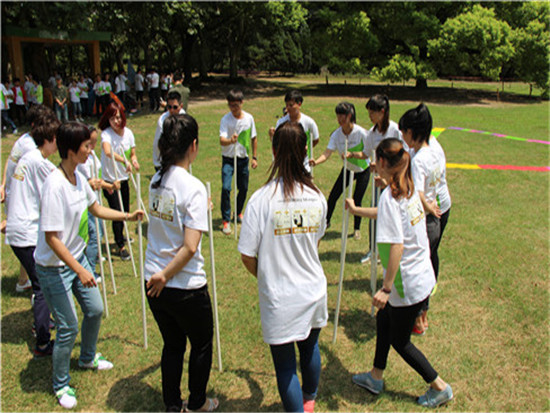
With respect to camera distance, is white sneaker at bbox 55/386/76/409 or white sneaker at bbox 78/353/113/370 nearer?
white sneaker at bbox 55/386/76/409

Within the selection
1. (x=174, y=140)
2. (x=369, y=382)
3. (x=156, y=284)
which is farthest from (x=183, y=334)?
(x=369, y=382)

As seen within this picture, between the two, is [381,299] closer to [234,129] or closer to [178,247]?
[178,247]

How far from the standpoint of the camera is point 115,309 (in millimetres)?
4836

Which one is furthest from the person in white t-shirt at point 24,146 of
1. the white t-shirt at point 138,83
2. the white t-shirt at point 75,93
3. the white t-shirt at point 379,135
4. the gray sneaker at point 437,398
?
the white t-shirt at point 138,83

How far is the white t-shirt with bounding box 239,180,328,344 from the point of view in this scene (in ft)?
8.85

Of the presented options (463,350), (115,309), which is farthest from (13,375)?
(463,350)

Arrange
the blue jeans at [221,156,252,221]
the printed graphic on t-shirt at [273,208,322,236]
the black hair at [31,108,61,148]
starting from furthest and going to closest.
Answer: the blue jeans at [221,156,252,221] < the black hair at [31,108,61,148] < the printed graphic on t-shirt at [273,208,322,236]

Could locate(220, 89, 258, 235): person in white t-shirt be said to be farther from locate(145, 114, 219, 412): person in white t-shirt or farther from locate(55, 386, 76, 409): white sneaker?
locate(145, 114, 219, 412): person in white t-shirt

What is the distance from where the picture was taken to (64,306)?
3297 mm

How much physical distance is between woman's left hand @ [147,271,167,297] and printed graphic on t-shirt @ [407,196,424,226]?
1.76 metres

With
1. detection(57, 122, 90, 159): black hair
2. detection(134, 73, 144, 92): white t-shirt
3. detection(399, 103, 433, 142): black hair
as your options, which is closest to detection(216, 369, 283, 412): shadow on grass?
Result: detection(57, 122, 90, 159): black hair

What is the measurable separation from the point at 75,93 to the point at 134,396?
17.1 metres

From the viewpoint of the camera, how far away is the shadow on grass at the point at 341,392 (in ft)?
11.7

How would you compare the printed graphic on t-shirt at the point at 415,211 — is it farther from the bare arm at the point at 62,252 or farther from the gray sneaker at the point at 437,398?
the bare arm at the point at 62,252
